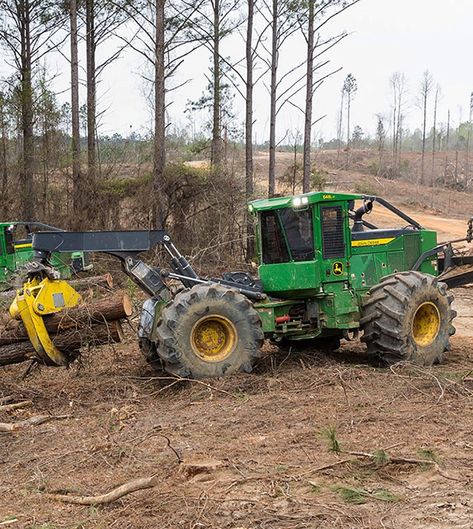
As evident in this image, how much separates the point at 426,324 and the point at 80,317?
15.3 ft

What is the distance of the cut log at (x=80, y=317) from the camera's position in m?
7.99

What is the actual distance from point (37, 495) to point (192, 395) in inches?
115

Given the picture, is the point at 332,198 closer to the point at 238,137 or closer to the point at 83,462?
the point at 83,462

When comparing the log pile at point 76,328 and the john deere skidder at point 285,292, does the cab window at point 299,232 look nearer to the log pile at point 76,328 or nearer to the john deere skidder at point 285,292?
the john deere skidder at point 285,292

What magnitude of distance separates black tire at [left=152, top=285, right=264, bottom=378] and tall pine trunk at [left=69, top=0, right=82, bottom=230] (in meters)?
13.2

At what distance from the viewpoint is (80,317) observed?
8039 mm

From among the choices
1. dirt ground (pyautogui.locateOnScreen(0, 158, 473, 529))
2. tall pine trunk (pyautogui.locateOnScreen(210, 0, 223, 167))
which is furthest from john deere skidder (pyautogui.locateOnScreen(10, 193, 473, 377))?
tall pine trunk (pyautogui.locateOnScreen(210, 0, 223, 167))

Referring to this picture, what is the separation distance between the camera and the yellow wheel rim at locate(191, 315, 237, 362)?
8461mm

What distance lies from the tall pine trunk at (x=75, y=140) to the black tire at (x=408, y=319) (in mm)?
13409

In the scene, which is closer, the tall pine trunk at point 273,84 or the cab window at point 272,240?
the cab window at point 272,240

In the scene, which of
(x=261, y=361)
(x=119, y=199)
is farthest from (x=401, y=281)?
(x=119, y=199)

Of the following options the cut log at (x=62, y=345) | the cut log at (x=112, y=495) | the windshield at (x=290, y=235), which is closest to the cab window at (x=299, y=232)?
the windshield at (x=290, y=235)

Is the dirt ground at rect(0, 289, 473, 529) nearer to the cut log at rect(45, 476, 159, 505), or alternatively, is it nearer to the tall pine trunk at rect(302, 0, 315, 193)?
the cut log at rect(45, 476, 159, 505)

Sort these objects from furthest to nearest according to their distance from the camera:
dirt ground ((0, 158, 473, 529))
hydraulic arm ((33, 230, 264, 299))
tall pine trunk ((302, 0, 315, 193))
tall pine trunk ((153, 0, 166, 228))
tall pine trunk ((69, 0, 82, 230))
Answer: tall pine trunk ((302, 0, 315, 193)) < tall pine trunk ((69, 0, 82, 230)) < tall pine trunk ((153, 0, 166, 228)) < hydraulic arm ((33, 230, 264, 299)) < dirt ground ((0, 158, 473, 529))
